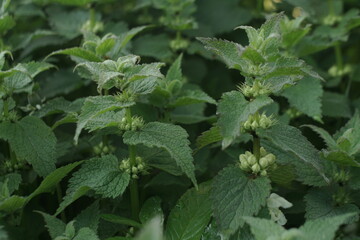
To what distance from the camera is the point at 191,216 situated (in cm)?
136

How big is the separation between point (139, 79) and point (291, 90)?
61 cm

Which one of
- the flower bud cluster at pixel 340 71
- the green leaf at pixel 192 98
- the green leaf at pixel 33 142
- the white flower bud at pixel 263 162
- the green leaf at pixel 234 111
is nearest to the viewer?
the green leaf at pixel 234 111

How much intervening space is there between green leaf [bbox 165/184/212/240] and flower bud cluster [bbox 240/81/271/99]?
0.26m

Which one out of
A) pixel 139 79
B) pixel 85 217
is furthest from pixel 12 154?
pixel 139 79

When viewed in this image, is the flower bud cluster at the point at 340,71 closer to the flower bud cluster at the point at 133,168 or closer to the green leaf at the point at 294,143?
the green leaf at the point at 294,143

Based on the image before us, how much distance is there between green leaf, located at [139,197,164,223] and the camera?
1380 mm

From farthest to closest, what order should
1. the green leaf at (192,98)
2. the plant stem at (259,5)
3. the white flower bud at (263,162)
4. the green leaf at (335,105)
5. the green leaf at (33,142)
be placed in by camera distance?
the plant stem at (259,5)
the green leaf at (335,105)
the green leaf at (192,98)
the green leaf at (33,142)
the white flower bud at (263,162)

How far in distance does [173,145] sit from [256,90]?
222 millimetres

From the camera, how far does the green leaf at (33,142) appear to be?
4.68 ft

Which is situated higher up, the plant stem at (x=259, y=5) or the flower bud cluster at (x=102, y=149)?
the plant stem at (x=259, y=5)

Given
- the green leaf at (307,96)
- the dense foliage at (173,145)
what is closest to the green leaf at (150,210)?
the dense foliage at (173,145)

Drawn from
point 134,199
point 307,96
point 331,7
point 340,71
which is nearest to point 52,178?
point 134,199

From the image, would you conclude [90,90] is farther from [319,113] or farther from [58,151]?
[319,113]

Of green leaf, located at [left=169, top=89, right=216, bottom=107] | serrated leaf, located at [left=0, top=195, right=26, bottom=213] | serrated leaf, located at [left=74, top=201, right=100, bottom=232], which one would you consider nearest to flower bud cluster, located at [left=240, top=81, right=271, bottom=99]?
green leaf, located at [left=169, top=89, right=216, bottom=107]
